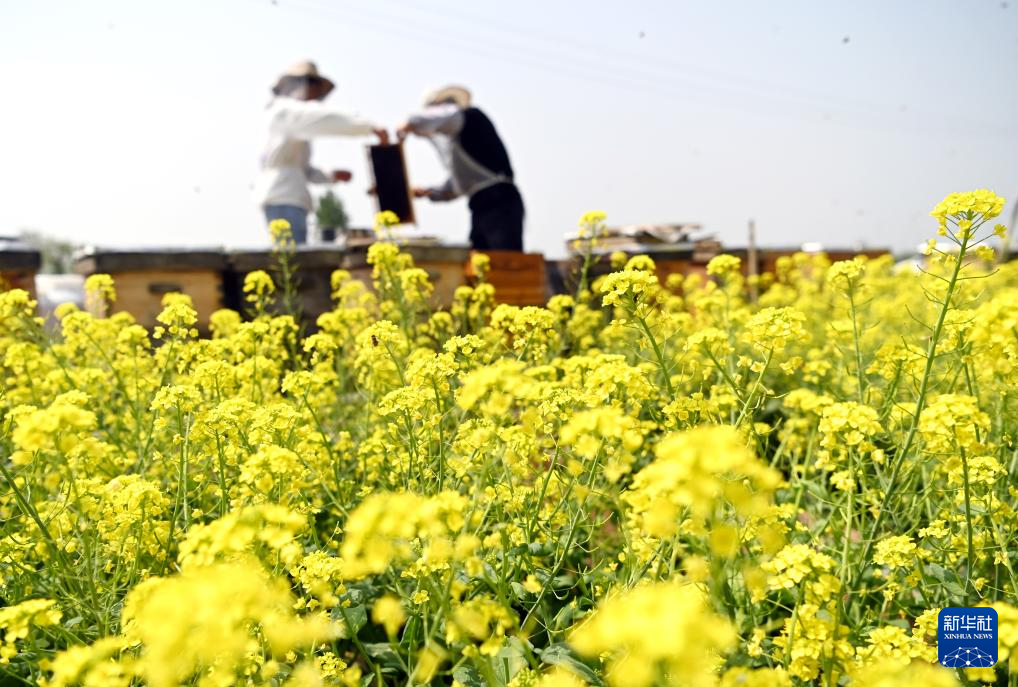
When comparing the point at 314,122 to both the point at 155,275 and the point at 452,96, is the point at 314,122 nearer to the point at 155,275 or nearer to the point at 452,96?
the point at 452,96

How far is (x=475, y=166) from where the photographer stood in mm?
6758

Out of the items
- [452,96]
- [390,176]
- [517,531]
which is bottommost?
[517,531]

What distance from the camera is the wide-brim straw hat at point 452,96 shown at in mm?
6629

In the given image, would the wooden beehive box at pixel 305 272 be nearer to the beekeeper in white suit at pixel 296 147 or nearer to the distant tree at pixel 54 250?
the beekeeper in white suit at pixel 296 147

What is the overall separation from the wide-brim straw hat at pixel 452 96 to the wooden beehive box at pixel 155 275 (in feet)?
8.78

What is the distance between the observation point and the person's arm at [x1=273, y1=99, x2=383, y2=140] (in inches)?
244

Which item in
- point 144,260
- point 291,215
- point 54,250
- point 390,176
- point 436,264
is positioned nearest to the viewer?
point 144,260

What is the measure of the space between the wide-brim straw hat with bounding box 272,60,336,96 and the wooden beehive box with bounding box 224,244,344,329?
2.11 meters

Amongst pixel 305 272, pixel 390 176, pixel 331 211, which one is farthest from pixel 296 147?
pixel 331 211

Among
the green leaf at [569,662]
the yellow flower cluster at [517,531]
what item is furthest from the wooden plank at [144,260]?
the green leaf at [569,662]

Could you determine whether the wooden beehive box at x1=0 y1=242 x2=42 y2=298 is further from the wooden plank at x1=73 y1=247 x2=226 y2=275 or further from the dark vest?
the dark vest

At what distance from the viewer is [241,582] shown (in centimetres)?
79

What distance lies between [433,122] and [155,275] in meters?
2.91

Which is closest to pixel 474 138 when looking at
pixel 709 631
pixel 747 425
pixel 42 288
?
pixel 42 288
